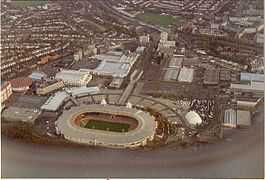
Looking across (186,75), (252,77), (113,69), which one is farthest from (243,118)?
(113,69)

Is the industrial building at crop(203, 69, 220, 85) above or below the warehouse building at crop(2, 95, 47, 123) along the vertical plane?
above

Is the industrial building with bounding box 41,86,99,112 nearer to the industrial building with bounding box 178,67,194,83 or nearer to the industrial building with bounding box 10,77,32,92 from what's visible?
the industrial building with bounding box 10,77,32,92

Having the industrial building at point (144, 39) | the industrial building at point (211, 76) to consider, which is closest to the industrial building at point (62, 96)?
the industrial building at point (211, 76)

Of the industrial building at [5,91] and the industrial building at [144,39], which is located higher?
the industrial building at [144,39]

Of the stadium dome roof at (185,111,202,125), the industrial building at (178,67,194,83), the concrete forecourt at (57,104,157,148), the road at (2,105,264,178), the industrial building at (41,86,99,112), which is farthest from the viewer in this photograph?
the industrial building at (178,67,194,83)

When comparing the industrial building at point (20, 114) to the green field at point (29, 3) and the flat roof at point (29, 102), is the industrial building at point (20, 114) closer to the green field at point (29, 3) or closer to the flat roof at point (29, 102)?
the flat roof at point (29, 102)

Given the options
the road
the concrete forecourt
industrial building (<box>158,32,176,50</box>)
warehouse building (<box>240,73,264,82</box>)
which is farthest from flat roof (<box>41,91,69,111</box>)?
warehouse building (<box>240,73,264,82</box>)
